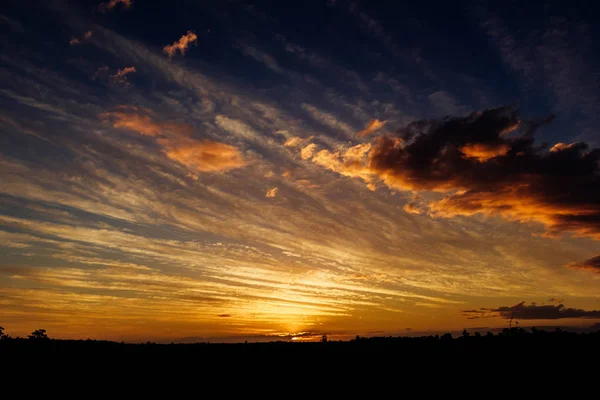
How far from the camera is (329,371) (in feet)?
143

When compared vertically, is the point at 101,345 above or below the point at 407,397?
above

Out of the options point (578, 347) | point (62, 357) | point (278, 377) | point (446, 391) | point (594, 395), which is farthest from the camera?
point (62, 357)

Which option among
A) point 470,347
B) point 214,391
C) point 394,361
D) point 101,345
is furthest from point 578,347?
point 101,345

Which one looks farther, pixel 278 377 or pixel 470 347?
pixel 470 347

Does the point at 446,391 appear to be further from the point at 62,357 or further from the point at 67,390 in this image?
the point at 62,357

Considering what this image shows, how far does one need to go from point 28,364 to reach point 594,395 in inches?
2102

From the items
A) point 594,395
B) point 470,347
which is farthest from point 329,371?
point 594,395

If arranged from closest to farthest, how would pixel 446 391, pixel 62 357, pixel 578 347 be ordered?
pixel 446 391 → pixel 578 347 → pixel 62 357

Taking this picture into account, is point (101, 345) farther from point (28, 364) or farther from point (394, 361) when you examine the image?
point (394, 361)

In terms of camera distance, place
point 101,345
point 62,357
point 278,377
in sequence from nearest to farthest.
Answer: point 278,377 → point 62,357 → point 101,345

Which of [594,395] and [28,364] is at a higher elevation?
[28,364]

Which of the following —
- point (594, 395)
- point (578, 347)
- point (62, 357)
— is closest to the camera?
point (594, 395)

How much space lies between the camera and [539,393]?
33500 millimetres

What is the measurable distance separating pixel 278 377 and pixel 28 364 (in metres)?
28.3
